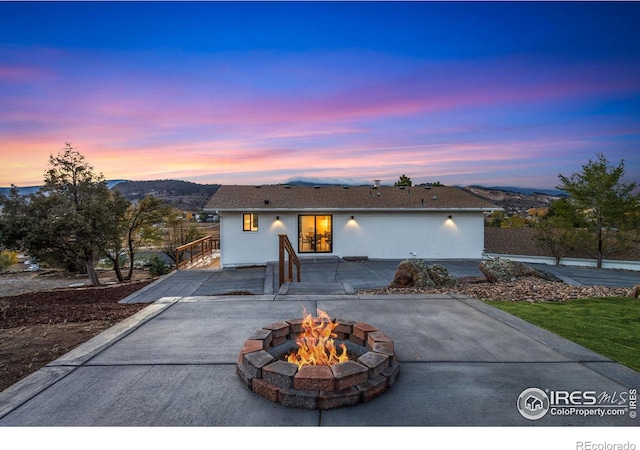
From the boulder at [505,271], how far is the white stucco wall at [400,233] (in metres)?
4.79

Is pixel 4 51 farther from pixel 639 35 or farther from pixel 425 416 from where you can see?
pixel 639 35

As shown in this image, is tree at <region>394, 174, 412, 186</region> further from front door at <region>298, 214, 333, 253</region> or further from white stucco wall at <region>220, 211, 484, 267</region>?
front door at <region>298, 214, 333, 253</region>

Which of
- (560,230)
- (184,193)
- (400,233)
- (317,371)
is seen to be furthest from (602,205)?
(184,193)

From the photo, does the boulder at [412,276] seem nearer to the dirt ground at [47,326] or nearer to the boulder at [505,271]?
the boulder at [505,271]

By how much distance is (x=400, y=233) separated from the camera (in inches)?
514

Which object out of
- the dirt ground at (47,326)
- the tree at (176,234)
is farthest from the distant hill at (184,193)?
the dirt ground at (47,326)

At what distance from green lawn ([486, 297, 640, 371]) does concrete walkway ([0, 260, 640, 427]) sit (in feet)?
0.97

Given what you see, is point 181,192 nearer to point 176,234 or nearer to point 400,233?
point 176,234

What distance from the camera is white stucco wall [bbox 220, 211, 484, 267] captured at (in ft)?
41.1

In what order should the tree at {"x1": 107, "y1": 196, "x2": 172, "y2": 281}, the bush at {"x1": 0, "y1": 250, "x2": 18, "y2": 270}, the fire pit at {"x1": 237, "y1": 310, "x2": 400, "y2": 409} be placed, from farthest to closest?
the bush at {"x1": 0, "y1": 250, "x2": 18, "y2": 270} < the tree at {"x1": 107, "y1": 196, "x2": 172, "y2": 281} < the fire pit at {"x1": 237, "y1": 310, "x2": 400, "y2": 409}

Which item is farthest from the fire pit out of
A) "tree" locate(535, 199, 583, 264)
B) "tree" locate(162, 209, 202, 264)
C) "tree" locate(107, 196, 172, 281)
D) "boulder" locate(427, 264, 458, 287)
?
"tree" locate(162, 209, 202, 264)

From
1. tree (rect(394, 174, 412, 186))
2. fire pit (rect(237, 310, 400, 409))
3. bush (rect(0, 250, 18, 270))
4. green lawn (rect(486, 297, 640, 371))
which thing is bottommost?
bush (rect(0, 250, 18, 270))

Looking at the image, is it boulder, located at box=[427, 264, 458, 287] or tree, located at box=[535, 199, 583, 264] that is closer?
boulder, located at box=[427, 264, 458, 287]
